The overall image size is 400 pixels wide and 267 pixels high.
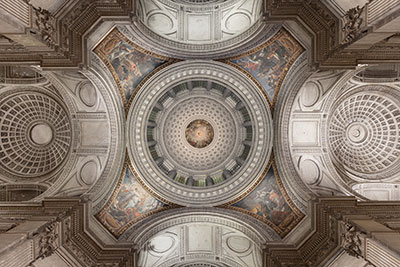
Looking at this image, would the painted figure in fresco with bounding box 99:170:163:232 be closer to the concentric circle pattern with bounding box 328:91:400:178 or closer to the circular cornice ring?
the circular cornice ring

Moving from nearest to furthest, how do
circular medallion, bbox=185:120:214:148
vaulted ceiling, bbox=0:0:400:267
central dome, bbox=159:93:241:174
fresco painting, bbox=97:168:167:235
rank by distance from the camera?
vaulted ceiling, bbox=0:0:400:267 → fresco painting, bbox=97:168:167:235 → central dome, bbox=159:93:241:174 → circular medallion, bbox=185:120:214:148

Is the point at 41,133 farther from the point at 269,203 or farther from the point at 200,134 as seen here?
the point at 269,203

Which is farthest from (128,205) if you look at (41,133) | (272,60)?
(272,60)

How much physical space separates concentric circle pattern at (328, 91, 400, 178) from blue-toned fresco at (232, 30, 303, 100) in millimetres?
3888

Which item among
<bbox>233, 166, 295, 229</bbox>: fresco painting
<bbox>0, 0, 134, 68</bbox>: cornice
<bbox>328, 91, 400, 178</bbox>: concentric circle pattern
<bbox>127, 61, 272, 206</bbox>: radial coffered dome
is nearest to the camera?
<bbox>0, 0, 134, 68</bbox>: cornice

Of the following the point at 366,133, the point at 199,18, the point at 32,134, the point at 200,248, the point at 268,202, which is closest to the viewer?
the point at 199,18

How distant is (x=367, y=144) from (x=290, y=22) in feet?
27.8

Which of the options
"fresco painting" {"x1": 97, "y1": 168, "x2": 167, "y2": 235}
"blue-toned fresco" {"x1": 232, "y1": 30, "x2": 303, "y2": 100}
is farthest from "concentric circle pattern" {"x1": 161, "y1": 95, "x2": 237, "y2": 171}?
"blue-toned fresco" {"x1": 232, "y1": 30, "x2": 303, "y2": 100}

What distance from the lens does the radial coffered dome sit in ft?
46.8

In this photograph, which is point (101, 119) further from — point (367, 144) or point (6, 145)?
point (367, 144)

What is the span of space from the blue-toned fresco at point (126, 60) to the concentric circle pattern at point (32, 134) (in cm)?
377

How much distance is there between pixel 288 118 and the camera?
528 inches

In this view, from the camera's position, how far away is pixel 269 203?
14.2 m

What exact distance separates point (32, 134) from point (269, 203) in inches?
501
